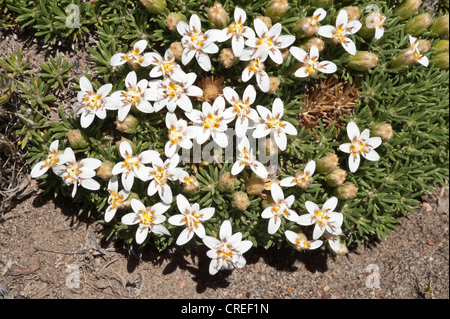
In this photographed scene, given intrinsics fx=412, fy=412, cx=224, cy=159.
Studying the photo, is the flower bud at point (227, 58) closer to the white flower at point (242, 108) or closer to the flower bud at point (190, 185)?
the white flower at point (242, 108)

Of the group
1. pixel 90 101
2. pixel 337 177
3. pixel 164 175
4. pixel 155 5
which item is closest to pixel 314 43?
pixel 337 177

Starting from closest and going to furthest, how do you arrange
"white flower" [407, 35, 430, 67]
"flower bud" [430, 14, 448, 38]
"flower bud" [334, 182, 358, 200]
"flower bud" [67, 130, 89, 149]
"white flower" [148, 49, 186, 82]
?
"white flower" [148, 49, 186, 82] < "flower bud" [67, 130, 89, 149] < "flower bud" [334, 182, 358, 200] < "white flower" [407, 35, 430, 67] < "flower bud" [430, 14, 448, 38]

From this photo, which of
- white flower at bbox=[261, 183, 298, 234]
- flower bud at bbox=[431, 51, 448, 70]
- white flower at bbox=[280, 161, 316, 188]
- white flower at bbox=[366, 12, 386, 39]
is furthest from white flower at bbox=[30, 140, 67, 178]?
flower bud at bbox=[431, 51, 448, 70]

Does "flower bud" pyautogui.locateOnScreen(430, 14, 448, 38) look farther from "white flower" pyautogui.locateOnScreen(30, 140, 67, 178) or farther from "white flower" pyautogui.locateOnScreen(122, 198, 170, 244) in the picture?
"white flower" pyautogui.locateOnScreen(30, 140, 67, 178)

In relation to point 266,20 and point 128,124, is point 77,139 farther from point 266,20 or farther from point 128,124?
point 266,20
